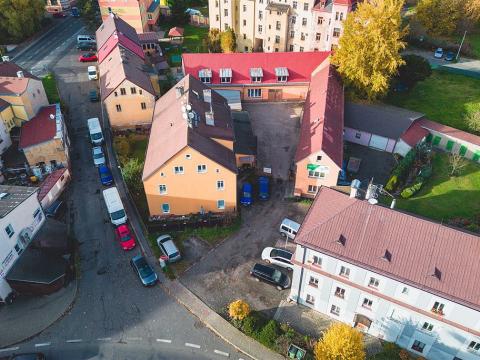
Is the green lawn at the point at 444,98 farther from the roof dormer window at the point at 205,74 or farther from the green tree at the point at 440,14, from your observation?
the roof dormer window at the point at 205,74

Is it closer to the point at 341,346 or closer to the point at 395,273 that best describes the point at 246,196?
the point at 395,273

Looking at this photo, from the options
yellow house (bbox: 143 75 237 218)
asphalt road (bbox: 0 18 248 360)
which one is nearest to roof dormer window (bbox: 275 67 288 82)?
yellow house (bbox: 143 75 237 218)

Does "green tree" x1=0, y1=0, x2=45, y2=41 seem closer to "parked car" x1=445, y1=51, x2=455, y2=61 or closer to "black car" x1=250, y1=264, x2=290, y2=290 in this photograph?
"black car" x1=250, y1=264, x2=290, y2=290

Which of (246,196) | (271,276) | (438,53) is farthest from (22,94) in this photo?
(438,53)

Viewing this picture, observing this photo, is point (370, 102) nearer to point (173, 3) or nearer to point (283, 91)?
point (283, 91)

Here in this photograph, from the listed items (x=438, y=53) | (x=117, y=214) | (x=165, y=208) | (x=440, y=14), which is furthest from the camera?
(x=438, y=53)

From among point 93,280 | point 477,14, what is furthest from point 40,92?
point 477,14
